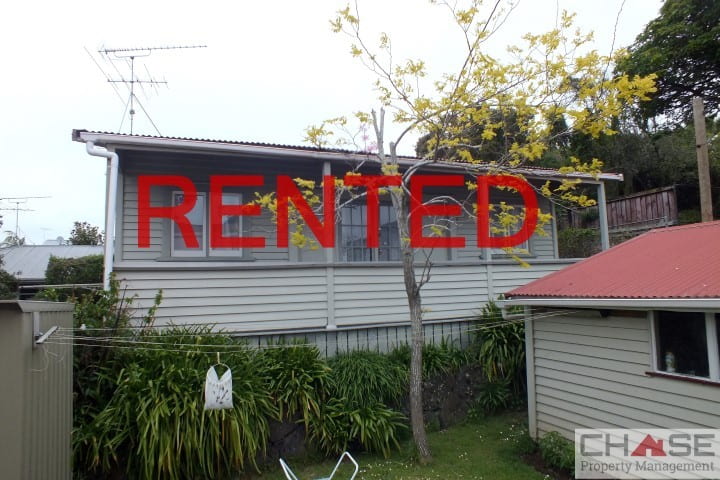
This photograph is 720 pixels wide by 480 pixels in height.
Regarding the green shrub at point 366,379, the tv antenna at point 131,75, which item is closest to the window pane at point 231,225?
the tv antenna at point 131,75

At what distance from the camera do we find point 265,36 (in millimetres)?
8594

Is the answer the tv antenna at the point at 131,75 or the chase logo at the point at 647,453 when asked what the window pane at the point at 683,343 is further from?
the tv antenna at the point at 131,75

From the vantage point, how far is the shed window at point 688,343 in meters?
4.37

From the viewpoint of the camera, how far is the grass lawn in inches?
213

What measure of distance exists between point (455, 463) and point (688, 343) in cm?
309

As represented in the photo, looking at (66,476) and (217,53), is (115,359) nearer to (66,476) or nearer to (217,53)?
(66,476)

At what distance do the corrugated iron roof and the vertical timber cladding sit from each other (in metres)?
16.4

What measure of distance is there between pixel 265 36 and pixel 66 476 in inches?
304

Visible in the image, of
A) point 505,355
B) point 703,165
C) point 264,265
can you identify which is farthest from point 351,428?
point 703,165

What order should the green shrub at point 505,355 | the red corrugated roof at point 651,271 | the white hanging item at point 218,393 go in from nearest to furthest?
the red corrugated roof at point 651,271 < the white hanging item at point 218,393 < the green shrub at point 505,355

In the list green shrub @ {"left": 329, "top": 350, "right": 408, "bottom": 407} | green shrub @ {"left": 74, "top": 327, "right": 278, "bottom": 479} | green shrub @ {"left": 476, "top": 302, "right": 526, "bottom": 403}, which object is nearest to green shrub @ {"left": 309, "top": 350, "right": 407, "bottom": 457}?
green shrub @ {"left": 329, "top": 350, "right": 408, "bottom": 407}

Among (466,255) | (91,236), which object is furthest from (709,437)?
(91,236)

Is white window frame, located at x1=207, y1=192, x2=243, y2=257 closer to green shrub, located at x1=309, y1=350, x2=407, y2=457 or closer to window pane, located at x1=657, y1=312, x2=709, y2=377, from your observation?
green shrub, located at x1=309, y1=350, x2=407, y2=457

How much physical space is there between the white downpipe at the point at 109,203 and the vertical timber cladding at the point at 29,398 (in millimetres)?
1806
